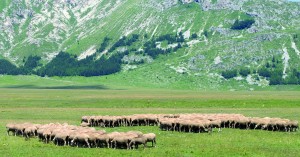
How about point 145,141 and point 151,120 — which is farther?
point 151,120

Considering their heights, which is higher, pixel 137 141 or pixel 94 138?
pixel 94 138

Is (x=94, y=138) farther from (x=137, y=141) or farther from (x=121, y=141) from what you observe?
(x=137, y=141)

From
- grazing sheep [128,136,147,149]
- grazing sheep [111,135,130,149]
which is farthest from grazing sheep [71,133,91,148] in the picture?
grazing sheep [128,136,147,149]

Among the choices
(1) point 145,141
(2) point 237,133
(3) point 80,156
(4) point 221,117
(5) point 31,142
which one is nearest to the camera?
(3) point 80,156

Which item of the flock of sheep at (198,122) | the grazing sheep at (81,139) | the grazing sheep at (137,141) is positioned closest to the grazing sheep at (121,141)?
the grazing sheep at (137,141)

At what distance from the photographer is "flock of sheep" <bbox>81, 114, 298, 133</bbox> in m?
55.5

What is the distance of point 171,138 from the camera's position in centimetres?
4884

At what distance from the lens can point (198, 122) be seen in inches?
2170

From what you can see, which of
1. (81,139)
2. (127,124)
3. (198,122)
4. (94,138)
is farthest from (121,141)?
(127,124)

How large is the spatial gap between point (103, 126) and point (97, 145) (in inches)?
813

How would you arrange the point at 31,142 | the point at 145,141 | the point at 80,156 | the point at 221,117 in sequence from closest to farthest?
1. the point at 80,156
2. the point at 145,141
3. the point at 31,142
4. the point at 221,117

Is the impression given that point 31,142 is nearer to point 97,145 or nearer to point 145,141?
point 97,145

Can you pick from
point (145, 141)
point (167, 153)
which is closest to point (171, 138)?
point (145, 141)

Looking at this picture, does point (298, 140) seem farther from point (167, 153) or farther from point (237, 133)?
point (167, 153)
